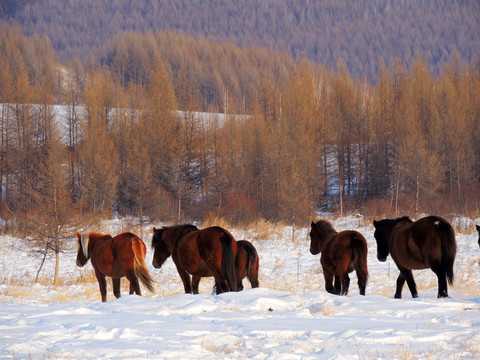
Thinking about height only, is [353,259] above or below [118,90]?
below

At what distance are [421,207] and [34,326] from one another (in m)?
27.7

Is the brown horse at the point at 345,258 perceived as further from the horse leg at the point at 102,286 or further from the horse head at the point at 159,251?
the horse leg at the point at 102,286

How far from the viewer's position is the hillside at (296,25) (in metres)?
90.2

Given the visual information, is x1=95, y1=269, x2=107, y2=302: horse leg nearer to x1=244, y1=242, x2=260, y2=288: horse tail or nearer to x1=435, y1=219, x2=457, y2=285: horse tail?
x1=244, y1=242, x2=260, y2=288: horse tail

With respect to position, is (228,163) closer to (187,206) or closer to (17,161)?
(187,206)

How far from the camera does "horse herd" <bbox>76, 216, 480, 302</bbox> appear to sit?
288 inches

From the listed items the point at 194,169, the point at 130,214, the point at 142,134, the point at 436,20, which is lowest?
the point at 130,214

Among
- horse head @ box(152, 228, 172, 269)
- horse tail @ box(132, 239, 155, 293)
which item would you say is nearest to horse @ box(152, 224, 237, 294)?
horse tail @ box(132, 239, 155, 293)

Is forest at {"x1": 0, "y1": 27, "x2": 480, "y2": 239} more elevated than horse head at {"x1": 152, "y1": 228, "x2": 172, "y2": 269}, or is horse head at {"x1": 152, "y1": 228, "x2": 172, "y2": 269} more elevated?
forest at {"x1": 0, "y1": 27, "x2": 480, "y2": 239}

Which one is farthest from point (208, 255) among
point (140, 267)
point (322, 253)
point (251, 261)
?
point (322, 253)

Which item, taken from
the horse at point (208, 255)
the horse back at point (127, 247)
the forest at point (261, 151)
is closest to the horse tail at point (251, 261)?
the horse at point (208, 255)

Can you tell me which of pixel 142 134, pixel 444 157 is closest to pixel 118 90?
pixel 142 134

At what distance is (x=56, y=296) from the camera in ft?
35.8

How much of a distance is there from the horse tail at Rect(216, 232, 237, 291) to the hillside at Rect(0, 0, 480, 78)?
77.8m
